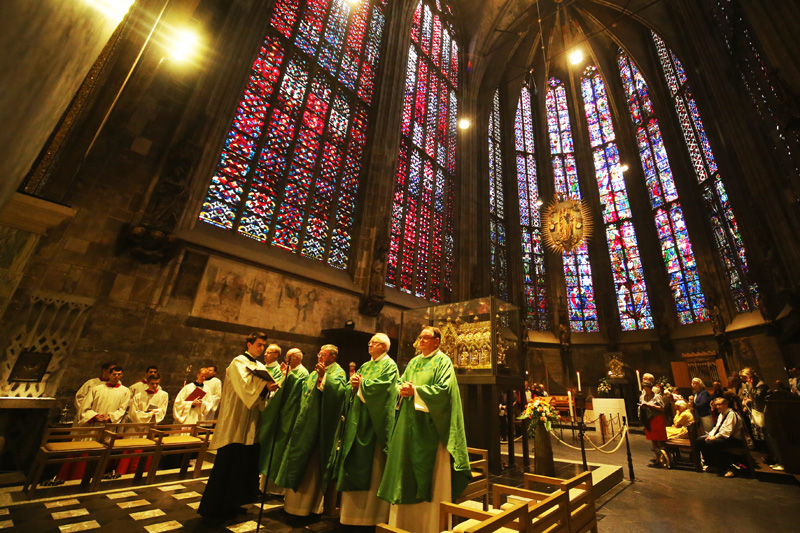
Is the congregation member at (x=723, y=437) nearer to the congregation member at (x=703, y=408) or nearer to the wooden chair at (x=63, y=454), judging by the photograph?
the congregation member at (x=703, y=408)

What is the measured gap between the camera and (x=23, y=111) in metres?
0.50

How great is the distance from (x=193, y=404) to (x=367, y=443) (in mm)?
3885

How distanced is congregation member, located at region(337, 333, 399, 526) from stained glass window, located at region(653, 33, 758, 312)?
49.6ft

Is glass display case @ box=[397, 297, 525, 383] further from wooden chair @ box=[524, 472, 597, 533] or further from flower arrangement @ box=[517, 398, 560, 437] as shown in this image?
wooden chair @ box=[524, 472, 597, 533]

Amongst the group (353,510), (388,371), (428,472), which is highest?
(388,371)

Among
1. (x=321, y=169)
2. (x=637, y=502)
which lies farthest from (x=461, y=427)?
(x=321, y=169)

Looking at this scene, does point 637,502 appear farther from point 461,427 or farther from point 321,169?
point 321,169

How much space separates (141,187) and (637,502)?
9173 mm

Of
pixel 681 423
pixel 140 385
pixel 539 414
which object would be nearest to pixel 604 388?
pixel 681 423

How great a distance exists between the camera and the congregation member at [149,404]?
18.1 feet

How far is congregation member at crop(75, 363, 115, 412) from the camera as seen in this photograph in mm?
5105

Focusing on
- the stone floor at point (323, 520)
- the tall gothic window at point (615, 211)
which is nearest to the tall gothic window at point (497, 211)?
the tall gothic window at point (615, 211)

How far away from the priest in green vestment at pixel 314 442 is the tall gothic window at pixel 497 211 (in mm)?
13659

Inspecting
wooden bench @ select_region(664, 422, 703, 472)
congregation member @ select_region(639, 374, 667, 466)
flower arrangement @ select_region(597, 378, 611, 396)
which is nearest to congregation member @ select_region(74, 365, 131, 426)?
congregation member @ select_region(639, 374, 667, 466)
